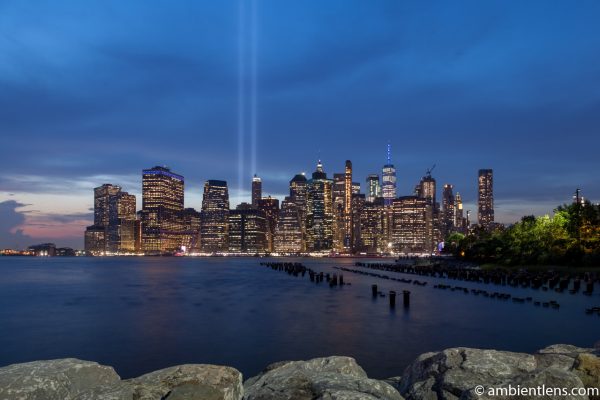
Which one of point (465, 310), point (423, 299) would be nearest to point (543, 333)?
point (465, 310)

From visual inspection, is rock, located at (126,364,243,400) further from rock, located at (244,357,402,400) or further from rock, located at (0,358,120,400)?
rock, located at (0,358,120,400)

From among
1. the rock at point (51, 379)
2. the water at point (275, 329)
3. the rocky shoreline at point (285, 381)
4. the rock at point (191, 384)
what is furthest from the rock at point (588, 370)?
the water at point (275, 329)

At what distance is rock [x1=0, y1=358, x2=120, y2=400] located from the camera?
913 cm

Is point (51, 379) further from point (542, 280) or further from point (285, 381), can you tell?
point (542, 280)

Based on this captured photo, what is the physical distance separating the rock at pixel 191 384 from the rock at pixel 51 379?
2.80ft

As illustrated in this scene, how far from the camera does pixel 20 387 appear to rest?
9133 mm

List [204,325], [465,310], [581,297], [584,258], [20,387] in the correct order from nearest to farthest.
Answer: [20,387] < [204,325] < [465,310] < [581,297] < [584,258]

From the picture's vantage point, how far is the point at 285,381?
948cm

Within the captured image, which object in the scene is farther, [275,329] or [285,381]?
[275,329]

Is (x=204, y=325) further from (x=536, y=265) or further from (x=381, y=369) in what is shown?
(x=536, y=265)

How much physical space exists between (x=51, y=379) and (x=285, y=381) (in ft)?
14.4

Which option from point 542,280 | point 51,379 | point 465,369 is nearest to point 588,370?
point 465,369

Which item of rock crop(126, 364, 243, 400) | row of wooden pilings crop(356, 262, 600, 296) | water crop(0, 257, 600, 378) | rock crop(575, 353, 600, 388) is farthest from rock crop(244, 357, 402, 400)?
row of wooden pilings crop(356, 262, 600, 296)

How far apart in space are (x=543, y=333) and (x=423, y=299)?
79.3 ft
